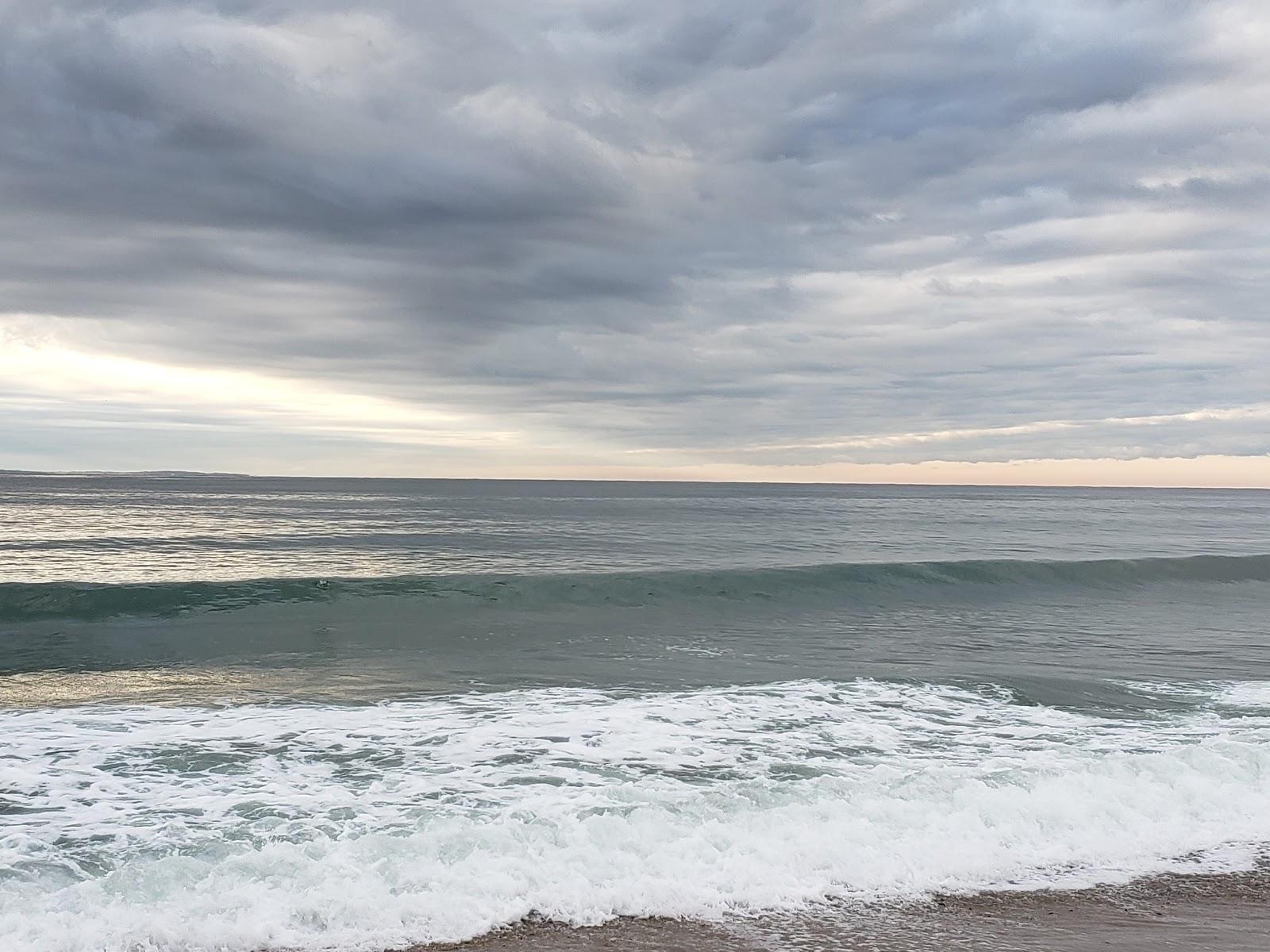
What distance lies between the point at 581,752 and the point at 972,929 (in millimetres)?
4653

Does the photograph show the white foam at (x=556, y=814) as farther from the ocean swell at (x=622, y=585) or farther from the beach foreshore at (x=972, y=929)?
the ocean swell at (x=622, y=585)

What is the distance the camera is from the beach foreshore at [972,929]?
5.60 m

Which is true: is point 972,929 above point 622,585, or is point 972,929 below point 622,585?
below

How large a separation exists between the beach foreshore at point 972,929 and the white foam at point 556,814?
238 millimetres

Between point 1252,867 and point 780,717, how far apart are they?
5.24 meters

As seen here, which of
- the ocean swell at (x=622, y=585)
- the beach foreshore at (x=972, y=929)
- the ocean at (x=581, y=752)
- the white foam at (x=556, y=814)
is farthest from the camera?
the ocean swell at (x=622, y=585)

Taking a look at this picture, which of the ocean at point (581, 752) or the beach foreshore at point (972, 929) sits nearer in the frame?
the beach foreshore at point (972, 929)

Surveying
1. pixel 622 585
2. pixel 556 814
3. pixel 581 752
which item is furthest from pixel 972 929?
pixel 622 585

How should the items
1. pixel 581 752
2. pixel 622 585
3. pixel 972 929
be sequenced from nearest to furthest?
pixel 972 929 < pixel 581 752 < pixel 622 585

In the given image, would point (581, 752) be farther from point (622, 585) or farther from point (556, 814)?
point (622, 585)

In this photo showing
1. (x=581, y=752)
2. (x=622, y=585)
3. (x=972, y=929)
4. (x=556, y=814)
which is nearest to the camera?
(x=972, y=929)

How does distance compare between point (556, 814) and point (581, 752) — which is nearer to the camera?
point (556, 814)

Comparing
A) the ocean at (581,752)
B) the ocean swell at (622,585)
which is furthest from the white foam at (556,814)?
the ocean swell at (622,585)

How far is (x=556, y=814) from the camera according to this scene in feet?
25.0
